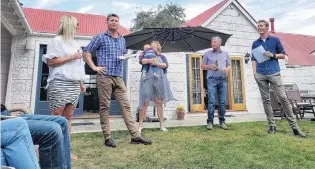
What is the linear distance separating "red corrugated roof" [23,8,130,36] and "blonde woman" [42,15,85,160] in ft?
15.8

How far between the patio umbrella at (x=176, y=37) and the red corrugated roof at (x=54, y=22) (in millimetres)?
2899

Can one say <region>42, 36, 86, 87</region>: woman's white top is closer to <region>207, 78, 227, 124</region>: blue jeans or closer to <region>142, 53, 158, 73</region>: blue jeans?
<region>142, 53, 158, 73</region>: blue jeans

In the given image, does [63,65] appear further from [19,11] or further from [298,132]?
[298,132]

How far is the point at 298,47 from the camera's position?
13930 millimetres

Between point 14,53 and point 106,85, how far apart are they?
4.78 metres

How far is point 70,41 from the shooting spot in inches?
103

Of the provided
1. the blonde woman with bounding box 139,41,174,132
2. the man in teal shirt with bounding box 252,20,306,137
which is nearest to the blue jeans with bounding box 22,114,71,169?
the blonde woman with bounding box 139,41,174,132

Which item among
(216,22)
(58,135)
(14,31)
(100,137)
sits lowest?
(100,137)

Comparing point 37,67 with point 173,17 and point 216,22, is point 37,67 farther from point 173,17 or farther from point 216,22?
point 173,17

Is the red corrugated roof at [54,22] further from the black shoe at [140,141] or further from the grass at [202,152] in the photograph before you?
the black shoe at [140,141]

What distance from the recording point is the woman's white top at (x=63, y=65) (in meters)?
2.48

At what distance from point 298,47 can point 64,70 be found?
50.2ft

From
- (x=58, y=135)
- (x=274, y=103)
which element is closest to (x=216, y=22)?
(x=274, y=103)

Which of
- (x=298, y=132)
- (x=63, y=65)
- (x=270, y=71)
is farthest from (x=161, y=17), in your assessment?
(x=63, y=65)
